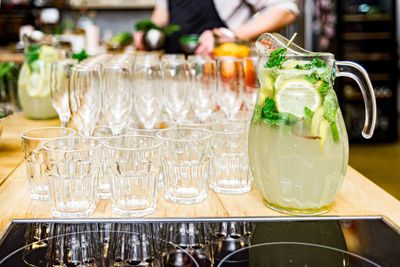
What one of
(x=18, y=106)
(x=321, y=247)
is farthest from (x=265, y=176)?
(x=18, y=106)

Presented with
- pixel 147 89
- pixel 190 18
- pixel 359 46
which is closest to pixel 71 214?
pixel 147 89

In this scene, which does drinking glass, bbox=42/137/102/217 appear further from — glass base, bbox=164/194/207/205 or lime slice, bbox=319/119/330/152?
lime slice, bbox=319/119/330/152

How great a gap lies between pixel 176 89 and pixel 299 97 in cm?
52

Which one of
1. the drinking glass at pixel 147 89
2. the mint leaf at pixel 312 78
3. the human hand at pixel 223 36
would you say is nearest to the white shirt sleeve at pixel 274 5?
the human hand at pixel 223 36

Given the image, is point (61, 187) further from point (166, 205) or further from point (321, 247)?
point (321, 247)

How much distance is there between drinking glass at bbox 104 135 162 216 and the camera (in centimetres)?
77

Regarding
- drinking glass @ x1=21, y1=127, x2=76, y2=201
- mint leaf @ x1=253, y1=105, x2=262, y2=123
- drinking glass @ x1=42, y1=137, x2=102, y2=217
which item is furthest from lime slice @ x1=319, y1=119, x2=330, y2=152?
drinking glass @ x1=21, y1=127, x2=76, y2=201

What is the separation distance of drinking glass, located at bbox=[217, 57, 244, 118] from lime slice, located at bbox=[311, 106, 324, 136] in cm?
47

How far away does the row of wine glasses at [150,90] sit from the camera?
1099mm

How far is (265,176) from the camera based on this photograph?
0.80m

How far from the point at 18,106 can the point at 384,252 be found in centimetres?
150

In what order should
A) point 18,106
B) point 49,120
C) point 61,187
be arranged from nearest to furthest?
point 61,187
point 49,120
point 18,106

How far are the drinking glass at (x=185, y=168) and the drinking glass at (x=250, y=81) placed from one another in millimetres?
455

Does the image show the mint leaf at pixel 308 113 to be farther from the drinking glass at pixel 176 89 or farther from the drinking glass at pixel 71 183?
the drinking glass at pixel 176 89
